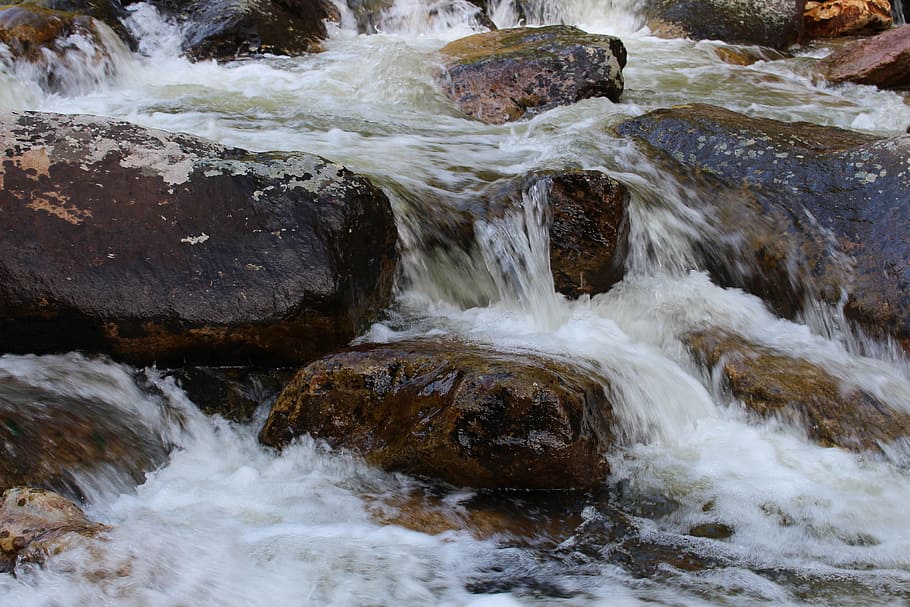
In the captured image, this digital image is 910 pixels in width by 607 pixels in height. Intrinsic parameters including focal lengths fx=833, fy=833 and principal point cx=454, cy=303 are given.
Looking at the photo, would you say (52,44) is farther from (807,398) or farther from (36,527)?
(807,398)

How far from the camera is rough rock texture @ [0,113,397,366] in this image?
3.56 m

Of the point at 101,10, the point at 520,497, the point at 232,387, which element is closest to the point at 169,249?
the point at 232,387

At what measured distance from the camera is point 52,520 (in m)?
2.36

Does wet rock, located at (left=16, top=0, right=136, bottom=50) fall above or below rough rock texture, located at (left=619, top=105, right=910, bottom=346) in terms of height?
above

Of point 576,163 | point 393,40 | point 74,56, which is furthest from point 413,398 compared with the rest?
point 393,40

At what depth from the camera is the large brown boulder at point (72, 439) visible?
9.26 ft

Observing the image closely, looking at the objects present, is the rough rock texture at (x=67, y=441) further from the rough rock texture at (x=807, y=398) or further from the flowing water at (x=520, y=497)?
the rough rock texture at (x=807, y=398)

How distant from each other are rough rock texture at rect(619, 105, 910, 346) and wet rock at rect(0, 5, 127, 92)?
522cm

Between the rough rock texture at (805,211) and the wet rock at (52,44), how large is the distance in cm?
522

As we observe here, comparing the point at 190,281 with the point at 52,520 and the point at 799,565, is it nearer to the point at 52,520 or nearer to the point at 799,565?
the point at 52,520

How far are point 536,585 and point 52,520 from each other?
1432 mm

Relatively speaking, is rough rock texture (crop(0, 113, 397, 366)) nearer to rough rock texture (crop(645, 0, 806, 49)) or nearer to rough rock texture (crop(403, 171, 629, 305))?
rough rock texture (crop(403, 171, 629, 305))

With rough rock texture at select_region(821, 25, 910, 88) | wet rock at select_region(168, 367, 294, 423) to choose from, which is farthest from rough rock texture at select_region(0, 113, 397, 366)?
rough rock texture at select_region(821, 25, 910, 88)

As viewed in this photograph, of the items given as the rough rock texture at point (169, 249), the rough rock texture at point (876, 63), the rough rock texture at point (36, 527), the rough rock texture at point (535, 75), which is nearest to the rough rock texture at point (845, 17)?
the rough rock texture at point (876, 63)
